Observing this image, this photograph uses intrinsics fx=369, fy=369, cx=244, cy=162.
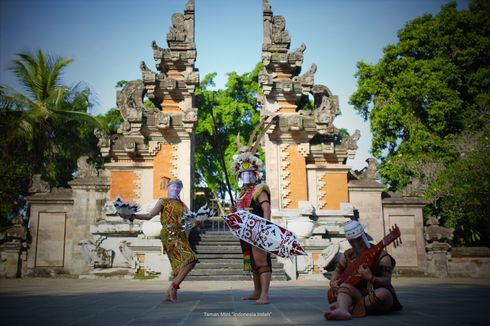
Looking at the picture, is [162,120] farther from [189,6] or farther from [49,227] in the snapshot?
[49,227]

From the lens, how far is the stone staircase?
9.92 m

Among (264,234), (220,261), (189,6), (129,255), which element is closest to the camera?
(264,234)

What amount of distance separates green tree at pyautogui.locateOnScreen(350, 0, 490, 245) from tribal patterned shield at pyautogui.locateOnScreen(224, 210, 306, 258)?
10.5 m

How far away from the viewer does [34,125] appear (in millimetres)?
14180

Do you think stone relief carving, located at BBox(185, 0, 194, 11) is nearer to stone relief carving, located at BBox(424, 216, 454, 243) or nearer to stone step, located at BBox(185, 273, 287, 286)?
stone step, located at BBox(185, 273, 287, 286)

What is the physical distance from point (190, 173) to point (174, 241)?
7.14 metres

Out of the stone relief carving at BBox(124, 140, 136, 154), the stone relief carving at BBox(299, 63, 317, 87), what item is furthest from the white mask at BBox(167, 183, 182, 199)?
the stone relief carving at BBox(299, 63, 317, 87)

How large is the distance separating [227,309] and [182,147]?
8772mm

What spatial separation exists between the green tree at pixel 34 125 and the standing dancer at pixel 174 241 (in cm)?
1066

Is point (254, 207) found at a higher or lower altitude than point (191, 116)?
lower

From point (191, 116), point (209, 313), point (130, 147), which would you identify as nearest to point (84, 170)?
point (130, 147)

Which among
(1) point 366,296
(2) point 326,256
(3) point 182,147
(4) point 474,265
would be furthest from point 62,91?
(4) point 474,265

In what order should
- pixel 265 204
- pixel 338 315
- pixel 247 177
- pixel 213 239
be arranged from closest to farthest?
pixel 338 315, pixel 265 204, pixel 247 177, pixel 213 239

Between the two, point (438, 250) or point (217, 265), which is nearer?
point (217, 265)
